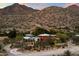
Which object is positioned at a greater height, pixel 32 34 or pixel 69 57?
pixel 32 34

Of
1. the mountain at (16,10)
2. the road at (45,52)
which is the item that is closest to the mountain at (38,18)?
the mountain at (16,10)

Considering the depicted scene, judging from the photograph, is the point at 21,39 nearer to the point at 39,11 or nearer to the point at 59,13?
the point at 39,11

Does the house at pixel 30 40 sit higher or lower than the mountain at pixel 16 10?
lower

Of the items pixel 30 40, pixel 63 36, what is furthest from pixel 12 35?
pixel 63 36

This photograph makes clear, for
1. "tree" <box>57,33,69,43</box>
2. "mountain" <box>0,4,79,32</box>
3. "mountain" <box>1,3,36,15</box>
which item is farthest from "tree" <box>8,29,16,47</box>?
"tree" <box>57,33,69,43</box>

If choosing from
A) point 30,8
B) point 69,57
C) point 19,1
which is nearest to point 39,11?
point 30,8

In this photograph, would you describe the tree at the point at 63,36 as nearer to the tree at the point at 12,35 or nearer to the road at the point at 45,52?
the road at the point at 45,52

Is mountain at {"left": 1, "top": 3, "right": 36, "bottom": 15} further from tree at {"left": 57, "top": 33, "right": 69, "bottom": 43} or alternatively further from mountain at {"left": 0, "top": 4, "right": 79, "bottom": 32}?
tree at {"left": 57, "top": 33, "right": 69, "bottom": 43}
